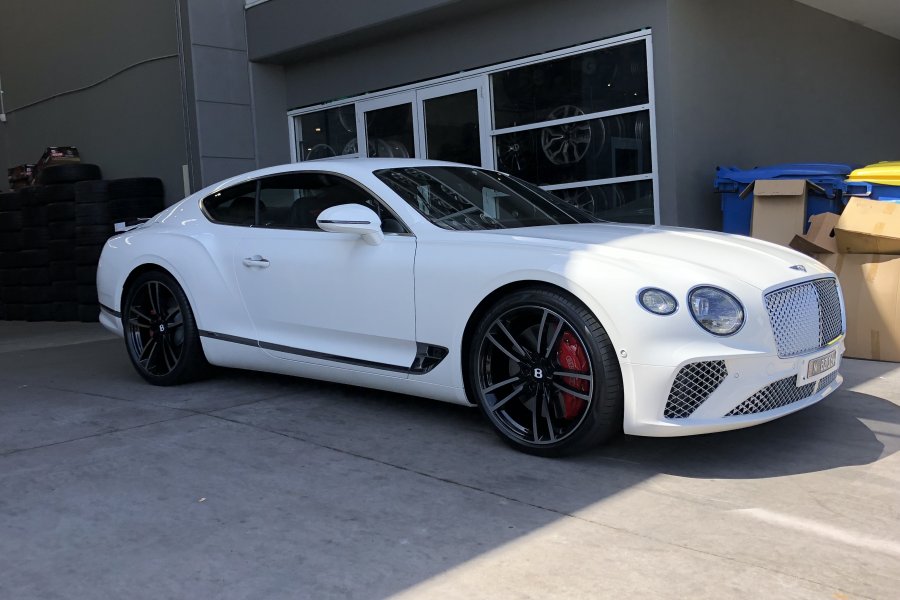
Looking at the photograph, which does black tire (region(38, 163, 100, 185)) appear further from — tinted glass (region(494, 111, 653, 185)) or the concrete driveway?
the concrete driveway

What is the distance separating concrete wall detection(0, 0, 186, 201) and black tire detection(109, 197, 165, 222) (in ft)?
1.18

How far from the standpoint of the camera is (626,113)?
8.23m

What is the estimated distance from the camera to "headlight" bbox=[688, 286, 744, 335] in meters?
3.55

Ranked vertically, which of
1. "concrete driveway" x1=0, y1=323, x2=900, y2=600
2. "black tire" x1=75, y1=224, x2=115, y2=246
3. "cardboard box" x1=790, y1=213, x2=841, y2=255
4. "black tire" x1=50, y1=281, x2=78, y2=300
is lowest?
"concrete driveway" x1=0, y1=323, x2=900, y2=600

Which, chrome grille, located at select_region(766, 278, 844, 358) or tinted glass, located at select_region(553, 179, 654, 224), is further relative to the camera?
tinted glass, located at select_region(553, 179, 654, 224)

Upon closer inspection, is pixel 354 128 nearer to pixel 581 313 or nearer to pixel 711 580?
pixel 581 313

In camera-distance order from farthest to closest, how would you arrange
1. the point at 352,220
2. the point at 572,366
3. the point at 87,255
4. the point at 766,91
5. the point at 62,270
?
the point at 62,270 < the point at 87,255 < the point at 766,91 < the point at 352,220 < the point at 572,366

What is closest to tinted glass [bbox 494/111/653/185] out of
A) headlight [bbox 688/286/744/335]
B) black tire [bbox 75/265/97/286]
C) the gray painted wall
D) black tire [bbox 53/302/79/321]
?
the gray painted wall

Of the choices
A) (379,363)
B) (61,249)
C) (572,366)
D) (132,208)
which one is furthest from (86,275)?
(572,366)

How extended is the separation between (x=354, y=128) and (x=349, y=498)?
826 cm

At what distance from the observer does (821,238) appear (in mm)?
6309

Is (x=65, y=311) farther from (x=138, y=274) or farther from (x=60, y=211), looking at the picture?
(x=138, y=274)

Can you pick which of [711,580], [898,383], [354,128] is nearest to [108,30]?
[354,128]

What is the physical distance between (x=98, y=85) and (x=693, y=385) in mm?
11303
